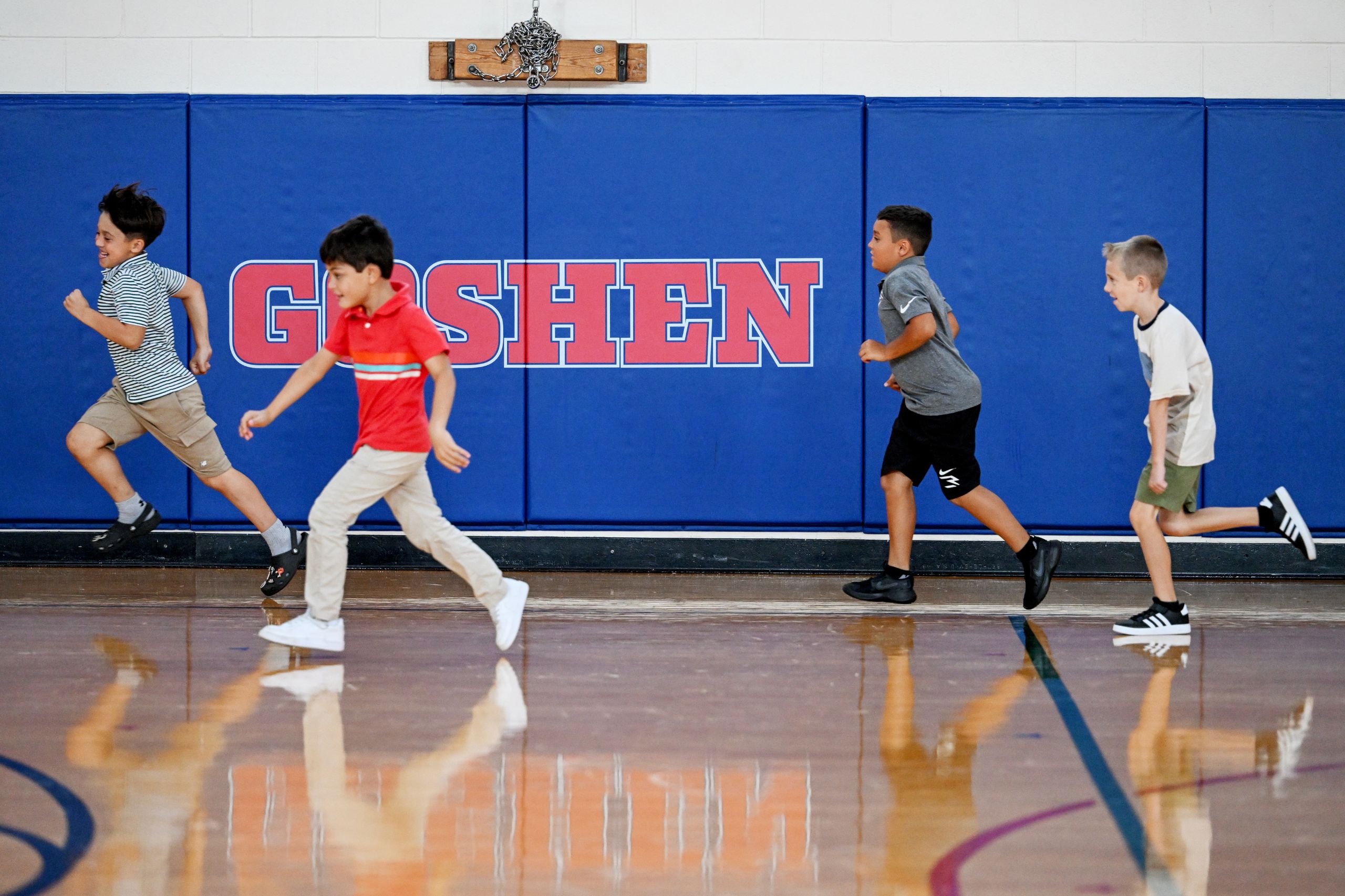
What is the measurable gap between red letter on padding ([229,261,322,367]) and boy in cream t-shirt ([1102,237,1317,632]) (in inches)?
141

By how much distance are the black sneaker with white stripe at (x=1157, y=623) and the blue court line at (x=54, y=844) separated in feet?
11.2

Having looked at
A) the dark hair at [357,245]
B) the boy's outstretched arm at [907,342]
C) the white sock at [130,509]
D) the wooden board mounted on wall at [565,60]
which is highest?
the wooden board mounted on wall at [565,60]

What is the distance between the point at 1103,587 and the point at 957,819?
3296mm

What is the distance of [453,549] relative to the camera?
4207 millimetres

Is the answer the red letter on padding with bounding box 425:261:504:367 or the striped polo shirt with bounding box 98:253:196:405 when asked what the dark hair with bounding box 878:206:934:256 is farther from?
the striped polo shirt with bounding box 98:253:196:405

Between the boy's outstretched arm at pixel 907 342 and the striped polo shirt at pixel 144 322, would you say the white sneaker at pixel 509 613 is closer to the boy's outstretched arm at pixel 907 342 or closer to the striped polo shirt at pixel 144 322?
the boy's outstretched arm at pixel 907 342

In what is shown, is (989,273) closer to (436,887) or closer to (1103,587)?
(1103,587)

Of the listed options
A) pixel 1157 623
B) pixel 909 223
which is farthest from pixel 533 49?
pixel 1157 623

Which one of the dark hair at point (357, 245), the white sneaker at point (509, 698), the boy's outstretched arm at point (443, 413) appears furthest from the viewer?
the dark hair at point (357, 245)

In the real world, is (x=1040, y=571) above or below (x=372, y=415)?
below

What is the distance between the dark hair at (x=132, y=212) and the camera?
504cm

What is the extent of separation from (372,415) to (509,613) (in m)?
A: 0.79

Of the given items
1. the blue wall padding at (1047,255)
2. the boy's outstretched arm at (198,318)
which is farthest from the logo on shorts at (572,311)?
the boy's outstretched arm at (198,318)

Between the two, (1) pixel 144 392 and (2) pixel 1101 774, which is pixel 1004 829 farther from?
(1) pixel 144 392
